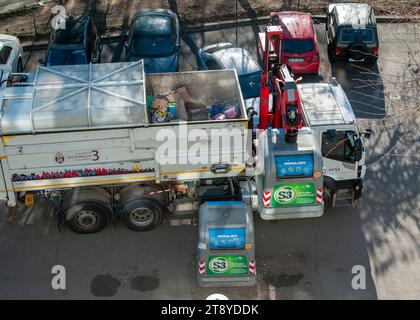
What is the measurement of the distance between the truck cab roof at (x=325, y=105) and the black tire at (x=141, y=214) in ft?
13.4

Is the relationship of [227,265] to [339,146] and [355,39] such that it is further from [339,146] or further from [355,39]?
[355,39]

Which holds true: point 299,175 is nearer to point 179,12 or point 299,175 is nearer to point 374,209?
point 374,209

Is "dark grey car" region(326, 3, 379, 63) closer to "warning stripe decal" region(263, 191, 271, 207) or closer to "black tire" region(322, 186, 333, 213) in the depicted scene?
"black tire" region(322, 186, 333, 213)

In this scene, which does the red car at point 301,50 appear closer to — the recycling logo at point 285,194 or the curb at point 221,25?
the curb at point 221,25

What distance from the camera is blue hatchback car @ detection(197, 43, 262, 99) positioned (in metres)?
17.2

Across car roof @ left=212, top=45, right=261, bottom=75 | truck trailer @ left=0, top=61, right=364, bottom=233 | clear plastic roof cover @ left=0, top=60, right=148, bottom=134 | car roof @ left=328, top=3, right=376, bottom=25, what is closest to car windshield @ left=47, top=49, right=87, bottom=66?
car roof @ left=212, top=45, right=261, bottom=75

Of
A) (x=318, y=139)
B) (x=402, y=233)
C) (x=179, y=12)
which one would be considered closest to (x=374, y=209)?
(x=402, y=233)

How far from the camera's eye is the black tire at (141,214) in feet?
43.7

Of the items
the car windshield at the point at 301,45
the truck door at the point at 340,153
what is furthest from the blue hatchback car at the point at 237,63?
the truck door at the point at 340,153

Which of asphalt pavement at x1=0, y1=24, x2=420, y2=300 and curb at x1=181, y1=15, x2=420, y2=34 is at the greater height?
curb at x1=181, y1=15, x2=420, y2=34

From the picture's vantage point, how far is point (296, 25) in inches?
765

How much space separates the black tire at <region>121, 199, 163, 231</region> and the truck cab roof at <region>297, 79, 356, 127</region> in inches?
161

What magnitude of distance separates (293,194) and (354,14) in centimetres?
970
